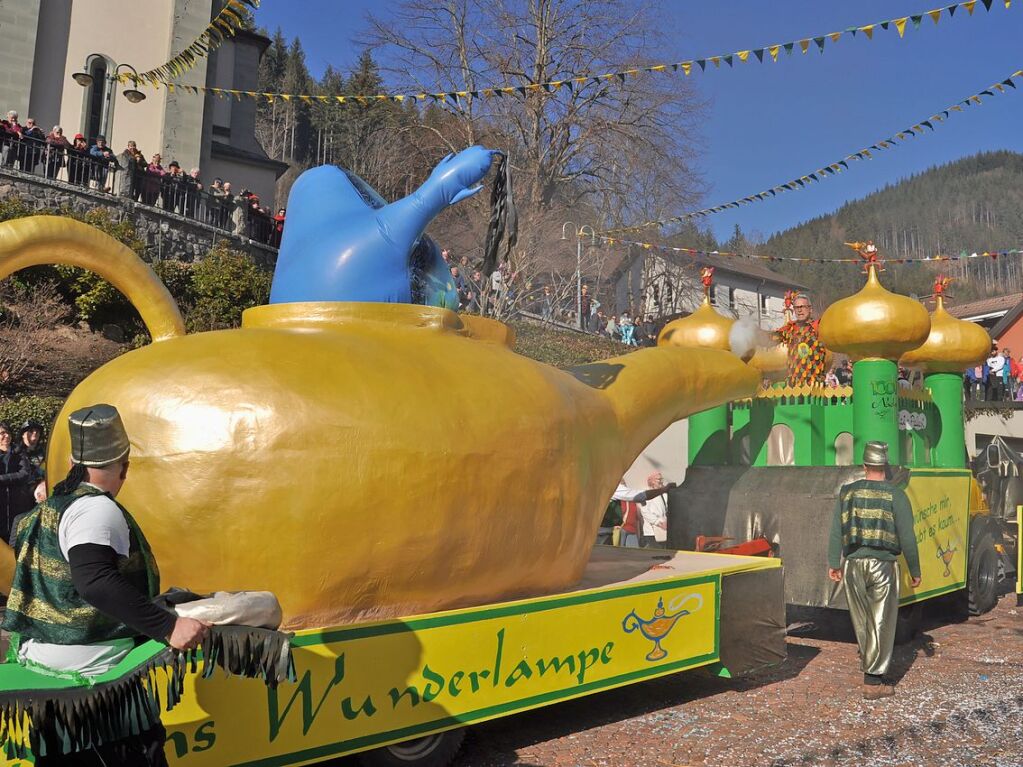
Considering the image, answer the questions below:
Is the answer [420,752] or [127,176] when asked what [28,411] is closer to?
[127,176]

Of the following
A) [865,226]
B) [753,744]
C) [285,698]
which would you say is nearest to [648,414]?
[753,744]

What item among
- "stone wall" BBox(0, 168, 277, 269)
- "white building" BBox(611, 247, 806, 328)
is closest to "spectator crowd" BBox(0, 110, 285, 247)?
"stone wall" BBox(0, 168, 277, 269)

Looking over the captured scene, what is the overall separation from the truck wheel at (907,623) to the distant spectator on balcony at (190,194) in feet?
51.1

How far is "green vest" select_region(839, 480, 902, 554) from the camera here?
20.3 ft

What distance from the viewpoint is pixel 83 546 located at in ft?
8.04

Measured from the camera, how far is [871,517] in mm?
6199

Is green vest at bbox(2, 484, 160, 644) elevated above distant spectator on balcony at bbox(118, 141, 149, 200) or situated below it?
below

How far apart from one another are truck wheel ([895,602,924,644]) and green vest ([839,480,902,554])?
6.69ft

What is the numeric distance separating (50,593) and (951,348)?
9.52m

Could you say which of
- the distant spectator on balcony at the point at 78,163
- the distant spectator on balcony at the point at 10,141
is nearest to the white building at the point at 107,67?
the distant spectator on balcony at the point at 78,163

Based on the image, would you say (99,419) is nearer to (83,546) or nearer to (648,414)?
(83,546)

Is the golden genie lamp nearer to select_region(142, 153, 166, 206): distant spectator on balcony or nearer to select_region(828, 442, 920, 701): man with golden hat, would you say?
select_region(828, 442, 920, 701): man with golden hat

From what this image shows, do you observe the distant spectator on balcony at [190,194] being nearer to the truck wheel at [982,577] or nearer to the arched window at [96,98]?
the arched window at [96,98]

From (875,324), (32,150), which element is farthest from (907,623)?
(32,150)
